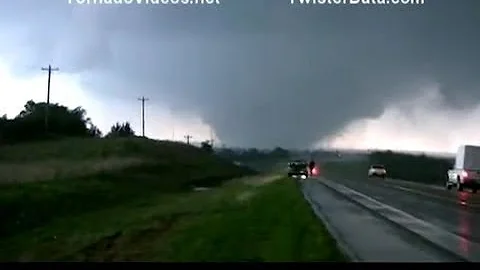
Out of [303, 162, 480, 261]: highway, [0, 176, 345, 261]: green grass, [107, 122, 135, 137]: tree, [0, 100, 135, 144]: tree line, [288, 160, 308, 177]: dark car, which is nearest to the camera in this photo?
[0, 176, 345, 261]: green grass

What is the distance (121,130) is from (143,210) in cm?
127

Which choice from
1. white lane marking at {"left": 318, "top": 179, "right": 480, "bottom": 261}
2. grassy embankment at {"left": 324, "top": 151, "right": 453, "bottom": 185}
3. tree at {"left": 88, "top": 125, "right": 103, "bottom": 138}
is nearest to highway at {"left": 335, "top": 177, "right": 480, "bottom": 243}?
white lane marking at {"left": 318, "top": 179, "right": 480, "bottom": 261}

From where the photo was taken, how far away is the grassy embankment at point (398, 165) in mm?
7023

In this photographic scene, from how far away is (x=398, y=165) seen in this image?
24.6ft

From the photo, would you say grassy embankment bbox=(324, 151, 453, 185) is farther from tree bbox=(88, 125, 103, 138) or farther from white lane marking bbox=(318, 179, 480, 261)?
tree bbox=(88, 125, 103, 138)

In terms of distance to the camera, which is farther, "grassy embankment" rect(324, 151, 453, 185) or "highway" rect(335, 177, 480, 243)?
"highway" rect(335, 177, 480, 243)

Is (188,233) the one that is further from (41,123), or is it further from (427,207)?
(427,207)

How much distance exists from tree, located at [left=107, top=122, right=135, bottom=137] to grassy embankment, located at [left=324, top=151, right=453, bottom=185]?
1.87 m

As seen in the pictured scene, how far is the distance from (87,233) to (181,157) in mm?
1067

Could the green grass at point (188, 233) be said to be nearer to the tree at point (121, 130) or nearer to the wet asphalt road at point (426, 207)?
the tree at point (121, 130)

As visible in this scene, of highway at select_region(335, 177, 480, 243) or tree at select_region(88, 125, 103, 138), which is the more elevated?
tree at select_region(88, 125, 103, 138)

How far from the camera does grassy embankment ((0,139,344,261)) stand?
636 cm

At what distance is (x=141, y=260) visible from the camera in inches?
242

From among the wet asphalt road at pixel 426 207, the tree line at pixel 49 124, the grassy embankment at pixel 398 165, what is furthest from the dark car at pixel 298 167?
the tree line at pixel 49 124
